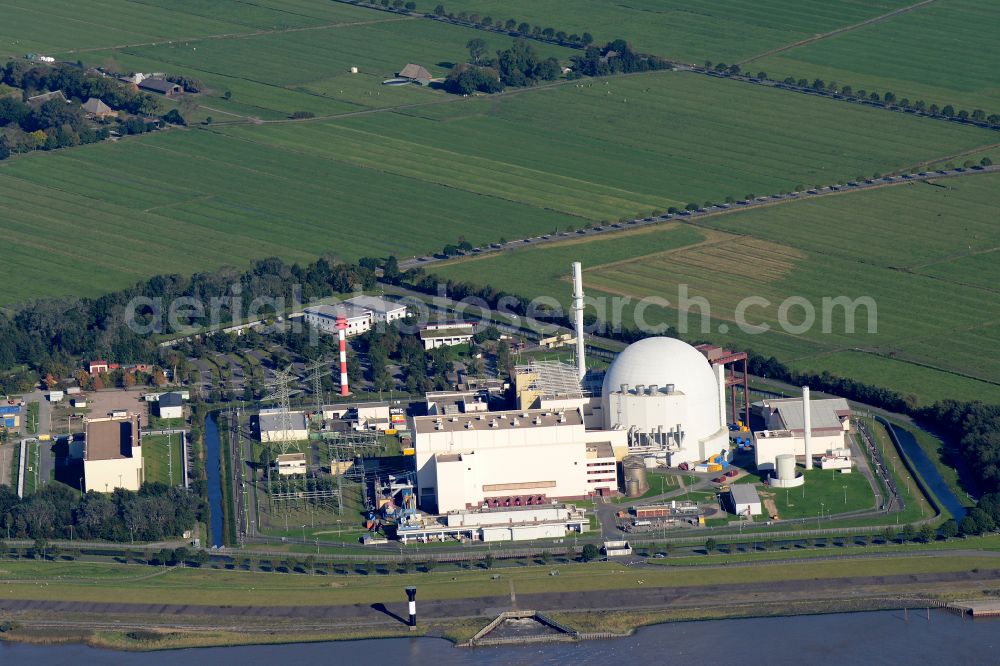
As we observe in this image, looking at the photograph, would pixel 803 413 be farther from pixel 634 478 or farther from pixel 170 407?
pixel 170 407

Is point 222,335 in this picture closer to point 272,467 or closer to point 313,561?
point 272,467

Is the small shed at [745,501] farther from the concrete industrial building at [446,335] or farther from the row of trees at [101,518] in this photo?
the concrete industrial building at [446,335]

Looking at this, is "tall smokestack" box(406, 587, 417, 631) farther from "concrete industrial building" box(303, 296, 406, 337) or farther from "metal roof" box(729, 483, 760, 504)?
"concrete industrial building" box(303, 296, 406, 337)

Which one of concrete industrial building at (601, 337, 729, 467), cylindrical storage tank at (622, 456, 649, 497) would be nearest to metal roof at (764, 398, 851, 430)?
concrete industrial building at (601, 337, 729, 467)

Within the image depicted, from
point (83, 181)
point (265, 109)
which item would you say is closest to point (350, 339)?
point (83, 181)

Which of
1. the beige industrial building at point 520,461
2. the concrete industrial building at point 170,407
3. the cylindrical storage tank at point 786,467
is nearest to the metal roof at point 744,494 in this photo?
the cylindrical storage tank at point 786,467

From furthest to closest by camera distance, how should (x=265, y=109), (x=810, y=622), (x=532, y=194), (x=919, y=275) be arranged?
(x=265, y=109)
(x=532, y=194)
(x=919, y=275)
(x=810, y=622)

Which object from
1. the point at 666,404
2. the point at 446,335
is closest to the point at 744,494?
the point at 666,404
